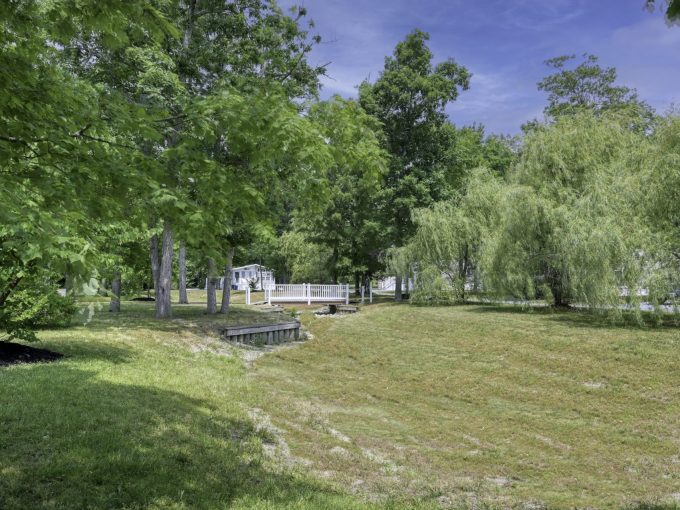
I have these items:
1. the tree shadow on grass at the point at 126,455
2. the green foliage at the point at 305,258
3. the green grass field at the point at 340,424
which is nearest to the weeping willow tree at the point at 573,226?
the green grass field at the point at 340,424

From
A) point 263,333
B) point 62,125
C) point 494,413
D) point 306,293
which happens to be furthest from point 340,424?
point 306,293

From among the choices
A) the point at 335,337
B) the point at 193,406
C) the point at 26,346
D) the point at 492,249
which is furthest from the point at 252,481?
the point at 492,249

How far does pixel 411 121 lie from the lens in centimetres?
3384

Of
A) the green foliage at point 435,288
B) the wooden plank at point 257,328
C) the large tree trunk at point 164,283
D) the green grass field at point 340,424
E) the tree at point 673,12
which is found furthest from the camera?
the green foliage at point 435,288

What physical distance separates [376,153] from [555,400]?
7071mm

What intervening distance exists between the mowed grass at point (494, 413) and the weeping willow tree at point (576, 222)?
6.01ft

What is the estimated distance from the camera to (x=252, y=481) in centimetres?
521

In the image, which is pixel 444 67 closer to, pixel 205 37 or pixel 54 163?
pixel 205 37

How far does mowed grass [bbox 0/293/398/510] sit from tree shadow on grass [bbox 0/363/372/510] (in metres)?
0.01

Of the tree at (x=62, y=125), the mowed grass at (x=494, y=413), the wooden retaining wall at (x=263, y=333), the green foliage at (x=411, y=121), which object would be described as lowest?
the mowed grass at (x=494, y=413)

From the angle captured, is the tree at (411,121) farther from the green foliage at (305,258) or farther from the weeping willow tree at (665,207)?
the weeping willow tree at (665,207)

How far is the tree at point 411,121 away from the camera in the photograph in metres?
32.5

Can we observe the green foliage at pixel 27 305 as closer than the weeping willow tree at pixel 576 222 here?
Yes

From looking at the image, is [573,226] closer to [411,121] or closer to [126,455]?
[126,455]
